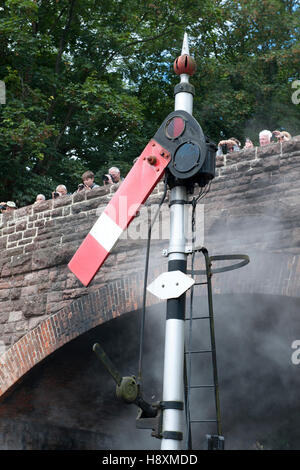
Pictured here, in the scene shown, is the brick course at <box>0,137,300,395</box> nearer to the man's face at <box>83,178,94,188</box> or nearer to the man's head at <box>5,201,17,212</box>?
the man's face at <box>83,178,94,188</box>

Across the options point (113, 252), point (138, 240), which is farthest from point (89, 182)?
point (138, 240)

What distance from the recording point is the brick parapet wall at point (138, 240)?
5918 mm

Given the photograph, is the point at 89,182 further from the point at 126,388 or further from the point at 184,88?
the point at 126,388

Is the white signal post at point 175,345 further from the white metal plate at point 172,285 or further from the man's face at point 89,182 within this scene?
the man's face at point 89,182

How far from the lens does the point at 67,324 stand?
743cm

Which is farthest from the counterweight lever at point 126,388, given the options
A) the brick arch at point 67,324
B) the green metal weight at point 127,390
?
the brick arch at point 67,324

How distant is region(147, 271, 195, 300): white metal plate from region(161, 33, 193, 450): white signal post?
2.2 inches

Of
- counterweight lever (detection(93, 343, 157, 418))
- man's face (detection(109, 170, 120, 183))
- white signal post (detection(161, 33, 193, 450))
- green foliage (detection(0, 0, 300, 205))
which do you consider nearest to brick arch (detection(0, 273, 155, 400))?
man's face (detection(109, 170, 120, 183))

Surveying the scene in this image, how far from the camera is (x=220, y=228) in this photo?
636 cm

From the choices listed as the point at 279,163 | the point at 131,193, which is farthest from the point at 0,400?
the point at 131,193

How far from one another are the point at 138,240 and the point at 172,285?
3670mm

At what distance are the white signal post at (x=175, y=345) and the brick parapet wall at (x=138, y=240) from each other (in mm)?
2336

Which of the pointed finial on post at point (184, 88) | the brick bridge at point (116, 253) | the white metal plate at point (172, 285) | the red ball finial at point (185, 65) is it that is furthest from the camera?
the brick bridge at point (116, 253)

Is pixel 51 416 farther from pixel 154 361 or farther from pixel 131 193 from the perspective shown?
pixel 131 193
